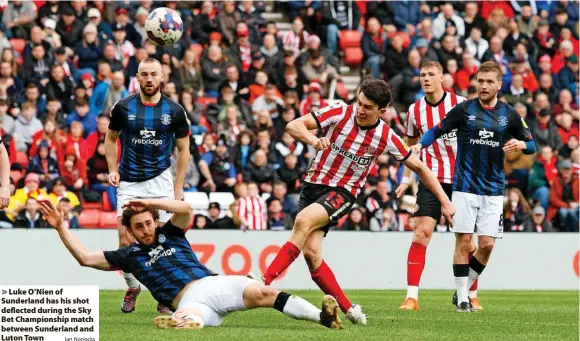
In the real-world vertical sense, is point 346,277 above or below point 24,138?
below

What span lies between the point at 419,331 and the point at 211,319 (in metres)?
1.68

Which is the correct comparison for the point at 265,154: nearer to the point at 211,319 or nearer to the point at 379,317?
the point at 379,317

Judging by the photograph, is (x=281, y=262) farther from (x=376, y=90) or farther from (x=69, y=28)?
(x=69, y=28)

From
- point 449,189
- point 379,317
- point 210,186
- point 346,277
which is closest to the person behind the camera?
point 379,317

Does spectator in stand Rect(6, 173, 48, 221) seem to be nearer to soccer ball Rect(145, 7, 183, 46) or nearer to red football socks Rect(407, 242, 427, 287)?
soccer ball Rect(145, 7, 183, 46)

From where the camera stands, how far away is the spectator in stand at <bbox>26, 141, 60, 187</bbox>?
1877 cm

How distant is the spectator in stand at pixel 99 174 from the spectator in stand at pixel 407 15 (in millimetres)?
7766

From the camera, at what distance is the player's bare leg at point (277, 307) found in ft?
29.4

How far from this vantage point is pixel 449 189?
13.0 m

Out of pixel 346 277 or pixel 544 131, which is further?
pixel 544 131

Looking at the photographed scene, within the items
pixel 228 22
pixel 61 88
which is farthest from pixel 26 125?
pixel 228 22

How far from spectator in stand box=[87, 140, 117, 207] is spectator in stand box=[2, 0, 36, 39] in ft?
11.4

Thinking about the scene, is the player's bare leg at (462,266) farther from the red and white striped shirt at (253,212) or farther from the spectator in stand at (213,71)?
the spectator in stand at (213,71)

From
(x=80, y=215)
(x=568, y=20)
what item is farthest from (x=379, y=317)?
(x=568, y=20)
